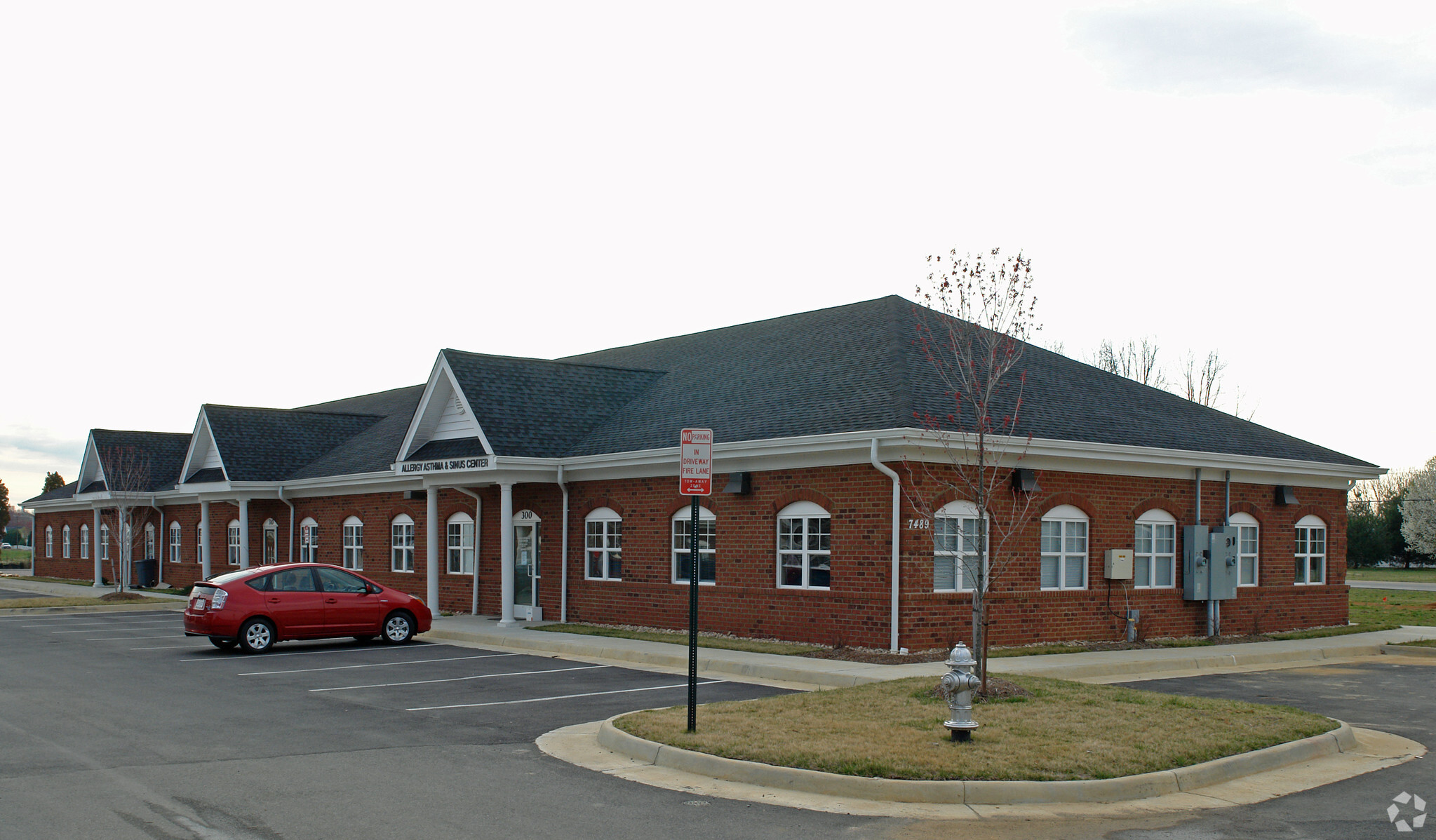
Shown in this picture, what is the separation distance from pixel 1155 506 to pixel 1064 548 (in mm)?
2463

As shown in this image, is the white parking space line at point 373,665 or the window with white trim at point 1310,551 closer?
the white parking space line at point 373,665

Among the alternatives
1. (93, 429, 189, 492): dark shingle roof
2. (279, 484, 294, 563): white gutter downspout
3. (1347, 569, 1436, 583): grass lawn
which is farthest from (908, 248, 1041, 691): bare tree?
(1347, 569, 1436, 583): grass lawn

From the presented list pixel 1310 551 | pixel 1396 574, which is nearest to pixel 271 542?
pixel 1310 551

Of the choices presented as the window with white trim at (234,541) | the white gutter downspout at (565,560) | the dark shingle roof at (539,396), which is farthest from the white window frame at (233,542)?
the white gutter downspout at (565,560)

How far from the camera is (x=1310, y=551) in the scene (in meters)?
24.1

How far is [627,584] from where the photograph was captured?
22328 mm

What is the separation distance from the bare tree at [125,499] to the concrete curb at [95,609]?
6.26 metres

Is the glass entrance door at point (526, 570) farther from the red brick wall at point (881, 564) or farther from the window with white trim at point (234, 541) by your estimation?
the window with white trim at point (234, 541)

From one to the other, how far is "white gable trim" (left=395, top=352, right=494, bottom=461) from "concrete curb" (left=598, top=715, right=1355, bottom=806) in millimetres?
15860

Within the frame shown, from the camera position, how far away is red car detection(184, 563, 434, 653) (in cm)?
1938

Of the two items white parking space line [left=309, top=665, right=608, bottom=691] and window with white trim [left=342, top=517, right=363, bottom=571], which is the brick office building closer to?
window with white trim [left=342, top=517, right=363, bottom=571]

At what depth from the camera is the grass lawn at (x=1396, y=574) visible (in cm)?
5766

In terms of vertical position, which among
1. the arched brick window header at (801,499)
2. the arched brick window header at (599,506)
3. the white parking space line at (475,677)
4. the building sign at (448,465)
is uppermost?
the building sign at (448,465)

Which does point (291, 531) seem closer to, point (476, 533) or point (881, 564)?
point (476, 533)
